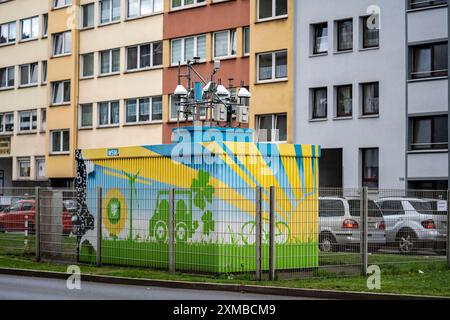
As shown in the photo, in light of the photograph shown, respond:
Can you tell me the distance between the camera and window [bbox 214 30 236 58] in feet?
171

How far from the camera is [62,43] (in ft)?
208

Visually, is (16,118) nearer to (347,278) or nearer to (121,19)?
(121,19)

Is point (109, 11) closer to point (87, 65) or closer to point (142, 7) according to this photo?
point (142, 7)

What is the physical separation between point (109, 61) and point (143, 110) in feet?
15.1

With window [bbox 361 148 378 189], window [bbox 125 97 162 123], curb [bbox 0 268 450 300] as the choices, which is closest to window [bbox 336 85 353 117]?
window [bbox 361 148 378 189]

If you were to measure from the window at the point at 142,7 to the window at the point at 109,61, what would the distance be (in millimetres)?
2631

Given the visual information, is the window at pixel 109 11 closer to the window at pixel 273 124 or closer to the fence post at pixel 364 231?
the window at pixel 273 124

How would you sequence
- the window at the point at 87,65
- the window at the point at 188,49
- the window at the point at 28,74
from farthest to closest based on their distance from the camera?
the window at the point at 28,74, the window at the point at 87,65, the window at the point at 188,49

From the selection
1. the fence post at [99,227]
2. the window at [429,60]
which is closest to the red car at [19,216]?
the fence post at [99,227]

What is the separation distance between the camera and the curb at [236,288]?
53.0ft

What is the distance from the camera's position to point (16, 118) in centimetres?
6744
